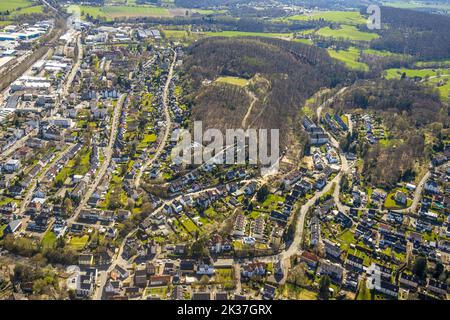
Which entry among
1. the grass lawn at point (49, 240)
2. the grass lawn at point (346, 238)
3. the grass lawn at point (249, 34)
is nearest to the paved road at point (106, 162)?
the grass lawn at point (49, 240)

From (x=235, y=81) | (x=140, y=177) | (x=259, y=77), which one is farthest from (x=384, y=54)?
(x=140, y=177)

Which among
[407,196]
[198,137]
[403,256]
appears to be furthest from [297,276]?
[198,137]

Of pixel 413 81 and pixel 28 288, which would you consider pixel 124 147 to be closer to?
pixel 28 288

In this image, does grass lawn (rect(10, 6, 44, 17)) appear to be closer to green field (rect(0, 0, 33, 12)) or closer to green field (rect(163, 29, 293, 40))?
green field (rect(0, 0, 33, 12))

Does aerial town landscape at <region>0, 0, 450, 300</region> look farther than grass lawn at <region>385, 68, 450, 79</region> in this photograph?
No

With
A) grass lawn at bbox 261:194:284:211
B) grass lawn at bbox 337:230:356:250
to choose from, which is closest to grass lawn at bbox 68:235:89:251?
grass lawn at bbox 261:194:284:211

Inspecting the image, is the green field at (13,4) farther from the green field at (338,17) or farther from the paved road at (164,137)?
the green field at (338,17)
